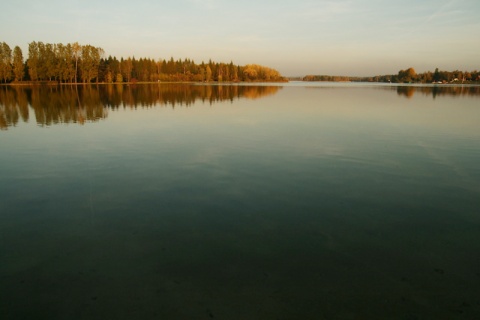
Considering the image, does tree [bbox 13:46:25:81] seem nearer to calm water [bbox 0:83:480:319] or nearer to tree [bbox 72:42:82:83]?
tree [bbox 72:42:82:83]

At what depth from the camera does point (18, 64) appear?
101812mm

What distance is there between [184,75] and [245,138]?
17153 centimetres

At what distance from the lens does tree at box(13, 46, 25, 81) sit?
334 ft

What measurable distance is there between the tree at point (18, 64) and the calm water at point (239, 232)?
108890 millimetres

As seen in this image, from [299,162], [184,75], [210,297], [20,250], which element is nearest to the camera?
[210,297]

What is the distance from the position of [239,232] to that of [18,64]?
403ft

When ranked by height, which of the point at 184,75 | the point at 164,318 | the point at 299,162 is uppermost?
the point at 184,75

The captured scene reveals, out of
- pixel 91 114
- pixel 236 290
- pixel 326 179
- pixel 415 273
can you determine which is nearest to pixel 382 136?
pixel 326 179

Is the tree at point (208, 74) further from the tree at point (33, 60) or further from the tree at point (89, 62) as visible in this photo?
the tree at point (33, 60)

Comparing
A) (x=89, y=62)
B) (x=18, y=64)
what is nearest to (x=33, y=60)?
(x=18, y=64)

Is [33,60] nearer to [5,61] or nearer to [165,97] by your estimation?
[5,61]

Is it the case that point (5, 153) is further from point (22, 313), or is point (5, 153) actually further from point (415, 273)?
point (415, 273)

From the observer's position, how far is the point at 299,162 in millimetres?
13539

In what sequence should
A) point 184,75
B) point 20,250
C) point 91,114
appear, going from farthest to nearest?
1. point 184,75
2. point 91,114
3. point 20,250
